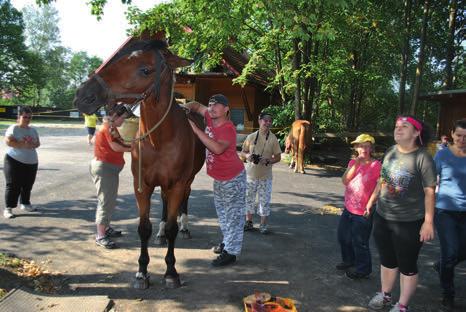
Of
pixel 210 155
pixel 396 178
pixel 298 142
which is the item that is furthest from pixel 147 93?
pixel 298 142

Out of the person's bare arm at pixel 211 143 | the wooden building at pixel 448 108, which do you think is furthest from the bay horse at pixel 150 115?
the wooden building at pixel 448 108

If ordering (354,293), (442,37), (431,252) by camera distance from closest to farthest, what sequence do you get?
(354,293), (431,252), (442,37)

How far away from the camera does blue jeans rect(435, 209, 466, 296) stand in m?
3.66

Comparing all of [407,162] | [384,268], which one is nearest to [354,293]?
[384,268]

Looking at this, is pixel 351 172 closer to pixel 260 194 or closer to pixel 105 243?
pixel 260 194

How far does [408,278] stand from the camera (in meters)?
3.31

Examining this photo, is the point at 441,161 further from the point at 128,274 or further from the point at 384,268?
the point at 128,274

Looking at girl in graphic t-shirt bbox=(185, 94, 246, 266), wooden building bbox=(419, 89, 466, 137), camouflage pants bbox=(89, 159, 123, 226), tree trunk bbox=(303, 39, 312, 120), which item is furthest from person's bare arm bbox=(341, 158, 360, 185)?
wooden building bbox=(419, 89, 466, 137)

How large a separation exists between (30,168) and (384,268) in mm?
5502

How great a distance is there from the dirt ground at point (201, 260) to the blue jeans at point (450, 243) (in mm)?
271

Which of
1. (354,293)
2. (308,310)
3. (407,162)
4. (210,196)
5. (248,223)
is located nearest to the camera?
(407,162)

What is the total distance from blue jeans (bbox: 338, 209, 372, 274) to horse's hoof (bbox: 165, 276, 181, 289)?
1.96m

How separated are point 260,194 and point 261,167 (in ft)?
1.38

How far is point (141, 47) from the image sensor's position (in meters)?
3.50
